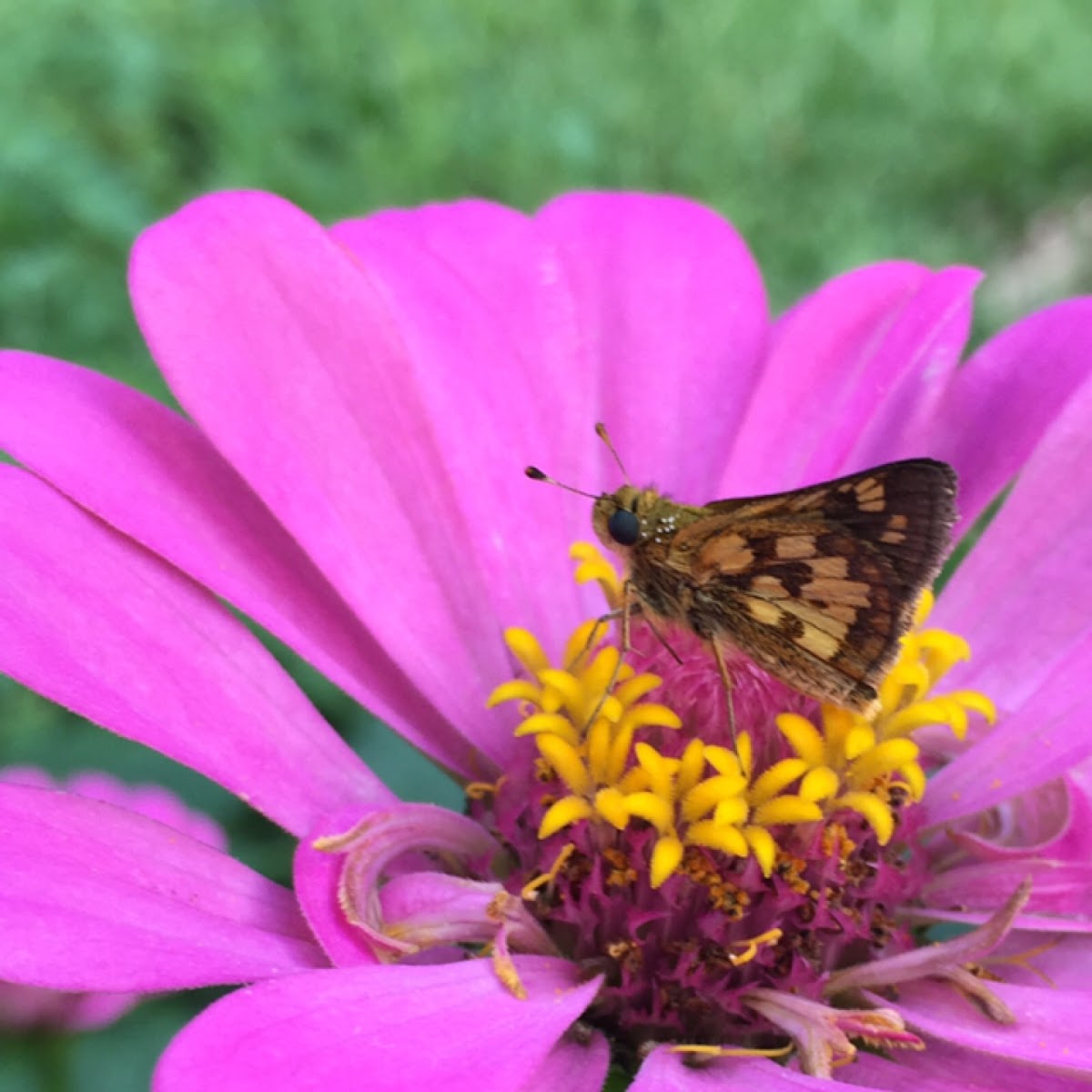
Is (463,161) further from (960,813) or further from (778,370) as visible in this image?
(960,813)

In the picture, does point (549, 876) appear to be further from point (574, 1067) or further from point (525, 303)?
point (525, 303)

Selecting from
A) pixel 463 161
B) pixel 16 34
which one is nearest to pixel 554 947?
pixel 463 161

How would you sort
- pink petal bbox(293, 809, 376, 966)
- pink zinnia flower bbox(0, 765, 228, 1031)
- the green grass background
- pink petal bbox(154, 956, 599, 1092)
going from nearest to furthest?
pink petal bbox(154, 956, 599, 1092) → pink petal bbox(293, 809, 376, 966) → pink zinnia flower bbox(0, 765, 228, 1031) → the green grass background

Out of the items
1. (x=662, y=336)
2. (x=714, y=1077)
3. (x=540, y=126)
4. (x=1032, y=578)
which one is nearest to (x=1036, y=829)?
(x=1032, y=578)

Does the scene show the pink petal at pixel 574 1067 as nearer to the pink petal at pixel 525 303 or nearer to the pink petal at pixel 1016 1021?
the pink petal at pixel 1016 1021

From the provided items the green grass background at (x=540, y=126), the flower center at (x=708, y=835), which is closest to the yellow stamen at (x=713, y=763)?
the flower center at (x=708, y=835)

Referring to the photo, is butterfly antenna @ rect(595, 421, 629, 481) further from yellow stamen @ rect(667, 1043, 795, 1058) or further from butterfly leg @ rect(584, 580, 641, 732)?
yellow stamen @ rect(667, 1043, 795, 1058)

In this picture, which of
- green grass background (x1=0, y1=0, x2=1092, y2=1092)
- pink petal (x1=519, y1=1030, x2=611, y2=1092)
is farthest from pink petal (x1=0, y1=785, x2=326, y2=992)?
green grass background (x1=0, y1=0, x2=1092, y2=1092)
